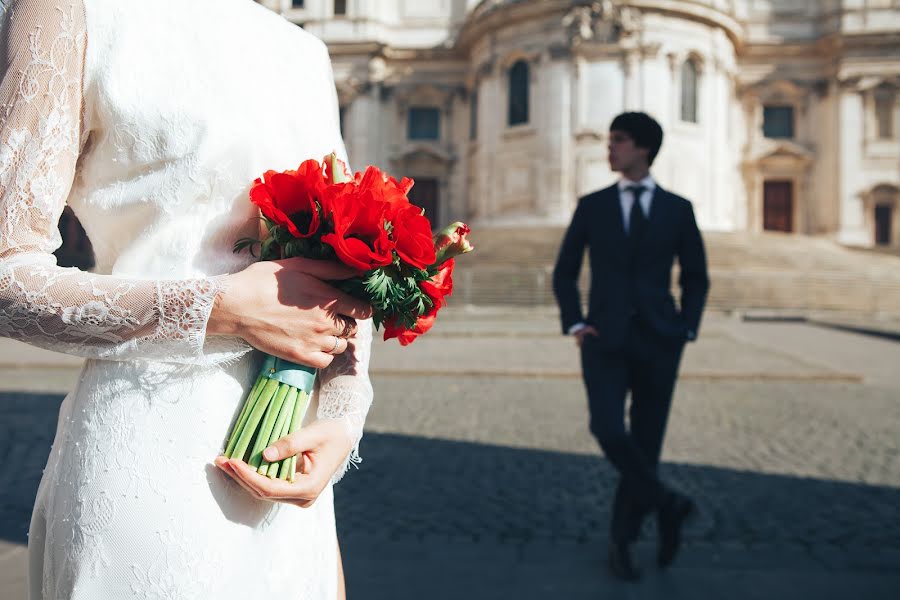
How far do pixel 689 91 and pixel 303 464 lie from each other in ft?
106

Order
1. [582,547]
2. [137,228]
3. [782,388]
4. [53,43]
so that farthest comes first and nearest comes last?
[782,388] < [582,547] < [137,228] < [53,43]

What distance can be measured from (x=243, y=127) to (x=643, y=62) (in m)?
30.5

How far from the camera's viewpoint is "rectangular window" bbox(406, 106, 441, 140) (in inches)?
1442

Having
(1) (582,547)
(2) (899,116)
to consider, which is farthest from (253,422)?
(2) (899,116)

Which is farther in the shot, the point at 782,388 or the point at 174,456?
the point at 782,388

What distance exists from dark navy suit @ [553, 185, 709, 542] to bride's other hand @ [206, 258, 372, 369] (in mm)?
2396

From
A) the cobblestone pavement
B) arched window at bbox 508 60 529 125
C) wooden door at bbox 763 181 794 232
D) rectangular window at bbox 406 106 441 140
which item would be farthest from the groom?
wooden door at bbox 763 181 794 232

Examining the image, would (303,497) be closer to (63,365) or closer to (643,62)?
(63,365)

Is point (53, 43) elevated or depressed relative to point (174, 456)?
elevated

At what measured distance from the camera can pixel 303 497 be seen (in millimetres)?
1146

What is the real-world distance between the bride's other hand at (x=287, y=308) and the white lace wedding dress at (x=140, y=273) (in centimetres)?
3

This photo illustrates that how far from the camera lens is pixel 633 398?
3.54 m

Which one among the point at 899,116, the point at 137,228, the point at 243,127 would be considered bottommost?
the point at 137,228

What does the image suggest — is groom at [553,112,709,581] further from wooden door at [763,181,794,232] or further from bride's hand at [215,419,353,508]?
wooden door at [763,181,794,232]
